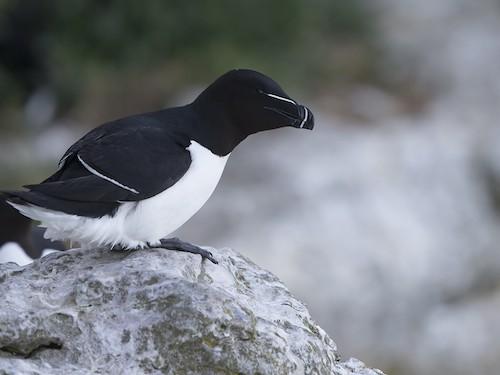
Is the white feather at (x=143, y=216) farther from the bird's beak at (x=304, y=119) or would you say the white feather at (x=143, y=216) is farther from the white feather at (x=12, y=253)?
the white feather at (x=12, y=253)

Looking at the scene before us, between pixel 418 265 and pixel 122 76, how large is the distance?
6.50m

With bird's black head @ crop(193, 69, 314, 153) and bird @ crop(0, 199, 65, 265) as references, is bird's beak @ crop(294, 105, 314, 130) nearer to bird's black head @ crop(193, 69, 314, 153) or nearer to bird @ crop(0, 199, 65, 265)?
bird's black head @ crop(193, 69, 314, 153)

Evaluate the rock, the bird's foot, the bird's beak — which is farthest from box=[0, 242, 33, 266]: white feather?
the bird's beak

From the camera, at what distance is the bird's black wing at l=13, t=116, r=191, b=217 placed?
488cm

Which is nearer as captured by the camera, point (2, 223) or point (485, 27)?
point (2, 223)

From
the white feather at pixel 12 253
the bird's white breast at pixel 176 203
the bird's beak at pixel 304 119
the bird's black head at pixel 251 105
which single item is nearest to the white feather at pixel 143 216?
the bird's white breast at pixel 176 203

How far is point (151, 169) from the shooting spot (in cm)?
500

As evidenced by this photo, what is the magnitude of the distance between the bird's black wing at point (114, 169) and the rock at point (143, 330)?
0.37 metres

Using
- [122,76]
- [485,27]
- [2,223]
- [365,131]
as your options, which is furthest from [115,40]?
[2,223]

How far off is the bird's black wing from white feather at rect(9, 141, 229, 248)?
4cm

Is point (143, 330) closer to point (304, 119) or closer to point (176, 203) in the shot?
point (176, 203)

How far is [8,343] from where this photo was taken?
441 cm

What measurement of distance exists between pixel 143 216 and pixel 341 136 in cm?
903

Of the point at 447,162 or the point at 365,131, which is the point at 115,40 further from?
the point at 447,162
